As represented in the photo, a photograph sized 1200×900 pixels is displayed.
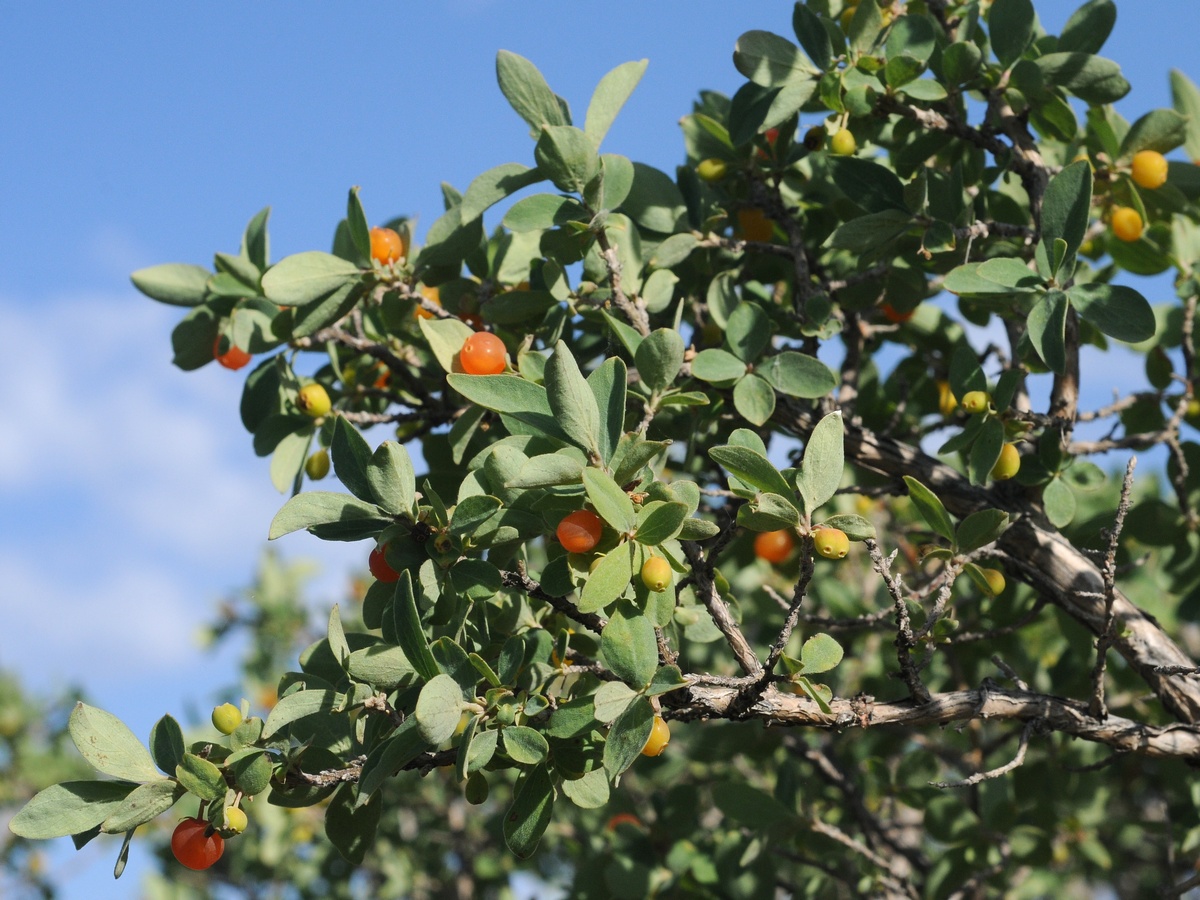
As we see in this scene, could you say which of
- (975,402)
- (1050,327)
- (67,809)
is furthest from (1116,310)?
(67,809)

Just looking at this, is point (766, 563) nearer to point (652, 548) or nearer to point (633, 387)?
point (633, 387)

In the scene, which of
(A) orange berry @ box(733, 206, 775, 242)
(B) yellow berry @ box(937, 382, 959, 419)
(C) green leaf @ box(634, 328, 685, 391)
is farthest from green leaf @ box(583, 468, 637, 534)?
(B) yellow berry @ box(937, 382, 959, 419)

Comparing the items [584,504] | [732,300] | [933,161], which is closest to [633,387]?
[732,300]

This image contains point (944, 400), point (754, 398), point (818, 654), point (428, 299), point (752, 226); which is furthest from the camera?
point (944, 400)

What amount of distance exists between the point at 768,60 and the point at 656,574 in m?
1.36

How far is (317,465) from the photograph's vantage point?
268 centimetres

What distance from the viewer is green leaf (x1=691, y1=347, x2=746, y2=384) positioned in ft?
7.61

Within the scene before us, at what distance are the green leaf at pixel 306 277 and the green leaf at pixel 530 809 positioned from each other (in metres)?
1.15

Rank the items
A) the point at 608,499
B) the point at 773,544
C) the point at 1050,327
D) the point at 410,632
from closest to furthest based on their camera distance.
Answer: the point at 608,499
the point at 410,632
the point at 1050,327
the point at 773,544

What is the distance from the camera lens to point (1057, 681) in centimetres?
335

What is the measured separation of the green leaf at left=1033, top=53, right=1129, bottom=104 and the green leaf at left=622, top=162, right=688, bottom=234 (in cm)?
91

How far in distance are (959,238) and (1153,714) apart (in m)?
1.79

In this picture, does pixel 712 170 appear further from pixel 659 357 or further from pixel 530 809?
pixel 530 809

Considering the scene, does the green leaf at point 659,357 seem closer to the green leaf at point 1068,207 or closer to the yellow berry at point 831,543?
the yellow berry at point 831,543
